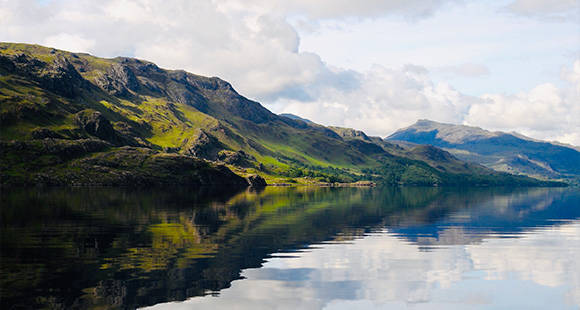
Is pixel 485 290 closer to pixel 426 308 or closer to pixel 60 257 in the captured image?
pixel 426 308

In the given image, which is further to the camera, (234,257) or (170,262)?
(234,257)

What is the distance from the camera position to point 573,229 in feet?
258

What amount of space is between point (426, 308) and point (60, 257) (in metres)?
30.8

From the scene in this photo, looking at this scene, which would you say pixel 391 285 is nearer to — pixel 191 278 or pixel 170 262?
pixel 191 278

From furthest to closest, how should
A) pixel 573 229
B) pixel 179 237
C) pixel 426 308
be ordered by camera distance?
pixel 573 229, pixel 179 237, pixel 426 308

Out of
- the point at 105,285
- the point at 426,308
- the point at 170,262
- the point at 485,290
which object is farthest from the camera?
the point at 170,262

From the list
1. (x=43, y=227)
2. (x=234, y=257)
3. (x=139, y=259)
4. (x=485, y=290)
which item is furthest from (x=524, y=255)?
(x=43, y=227)

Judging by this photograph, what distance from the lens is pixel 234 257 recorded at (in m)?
43.5

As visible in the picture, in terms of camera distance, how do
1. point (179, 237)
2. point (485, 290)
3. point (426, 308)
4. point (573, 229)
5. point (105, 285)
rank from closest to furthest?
point (426, 308) < point (105, 285) < point (485, 290) < point (179, 237) < point (573, 229)

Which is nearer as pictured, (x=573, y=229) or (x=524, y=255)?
(x=524, y=255)

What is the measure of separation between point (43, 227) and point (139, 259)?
26.8 meters

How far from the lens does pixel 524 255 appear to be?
5006 cm

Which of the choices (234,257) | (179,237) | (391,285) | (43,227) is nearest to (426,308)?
(391,285)

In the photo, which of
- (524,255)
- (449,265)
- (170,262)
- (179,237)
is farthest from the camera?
(179,237)
